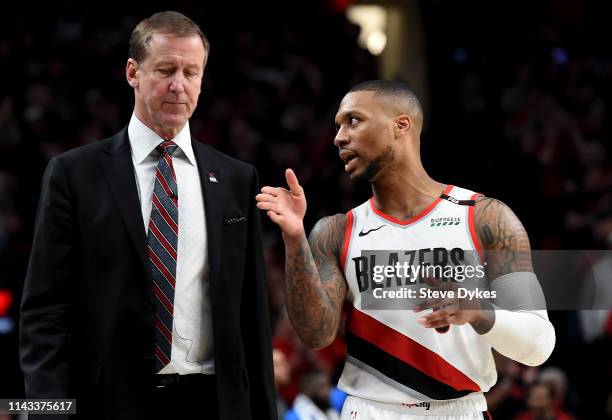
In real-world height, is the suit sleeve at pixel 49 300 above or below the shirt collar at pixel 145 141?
below

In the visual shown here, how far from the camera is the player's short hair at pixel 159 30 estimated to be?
3.96m

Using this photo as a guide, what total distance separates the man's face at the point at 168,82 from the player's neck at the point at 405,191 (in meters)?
0.81

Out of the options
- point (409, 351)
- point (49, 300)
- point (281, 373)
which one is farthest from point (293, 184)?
point (281, 373)

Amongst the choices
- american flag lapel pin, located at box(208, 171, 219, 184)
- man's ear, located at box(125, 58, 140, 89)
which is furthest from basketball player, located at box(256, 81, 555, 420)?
man's ear, located at box(125, 58, 140, 89)

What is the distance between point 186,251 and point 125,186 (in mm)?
298

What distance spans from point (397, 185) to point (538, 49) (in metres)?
8.75

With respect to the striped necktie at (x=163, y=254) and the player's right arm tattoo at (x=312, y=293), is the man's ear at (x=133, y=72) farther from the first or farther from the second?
the player's right arm tattoo at (x=312, y=293)

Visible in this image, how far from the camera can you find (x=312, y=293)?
13.1ft

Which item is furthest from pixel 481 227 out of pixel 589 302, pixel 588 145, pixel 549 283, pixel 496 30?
pixel 496 30

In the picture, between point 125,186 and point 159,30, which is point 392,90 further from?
point 125,186

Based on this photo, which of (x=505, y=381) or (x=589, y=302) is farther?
(x=589, y=302)

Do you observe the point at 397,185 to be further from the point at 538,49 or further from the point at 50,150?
the point at 538,49

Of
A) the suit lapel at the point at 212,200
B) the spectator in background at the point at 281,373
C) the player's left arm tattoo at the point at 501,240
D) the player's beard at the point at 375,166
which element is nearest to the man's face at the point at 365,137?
the player's beard at the point at 375,166

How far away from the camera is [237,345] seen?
3873 mm
